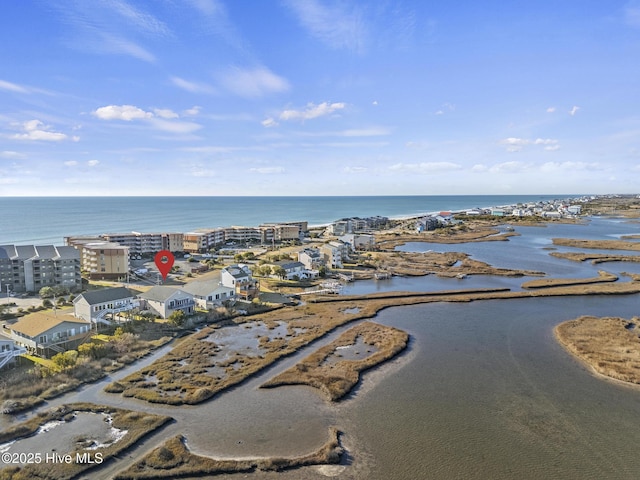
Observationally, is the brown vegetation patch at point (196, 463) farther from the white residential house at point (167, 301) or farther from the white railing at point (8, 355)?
the white residential house at point (167, 301)

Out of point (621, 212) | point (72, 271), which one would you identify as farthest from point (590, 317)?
point (621, 212)

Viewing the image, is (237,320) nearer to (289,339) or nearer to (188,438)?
(289,339)

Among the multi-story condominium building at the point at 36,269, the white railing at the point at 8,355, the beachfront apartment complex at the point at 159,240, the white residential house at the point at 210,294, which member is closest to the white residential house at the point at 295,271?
the white residential house at the point at 210,294

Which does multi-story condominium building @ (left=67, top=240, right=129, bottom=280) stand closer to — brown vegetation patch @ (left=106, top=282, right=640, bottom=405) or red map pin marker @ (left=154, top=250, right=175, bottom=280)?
red map pin marker @ (left=154, top=250, right=175, bottom=280)

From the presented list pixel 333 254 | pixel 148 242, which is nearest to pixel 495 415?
pixel 333 254

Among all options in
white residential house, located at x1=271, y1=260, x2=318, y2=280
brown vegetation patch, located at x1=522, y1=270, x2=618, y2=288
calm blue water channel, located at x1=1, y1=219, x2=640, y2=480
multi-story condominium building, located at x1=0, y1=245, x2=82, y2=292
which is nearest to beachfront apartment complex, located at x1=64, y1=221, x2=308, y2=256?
multi-story condominium building, located at x1=0, y1=245, x2=82, y2=292

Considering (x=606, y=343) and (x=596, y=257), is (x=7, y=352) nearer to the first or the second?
(x=606, y=343)

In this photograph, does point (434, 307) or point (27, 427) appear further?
point (434, 307)
